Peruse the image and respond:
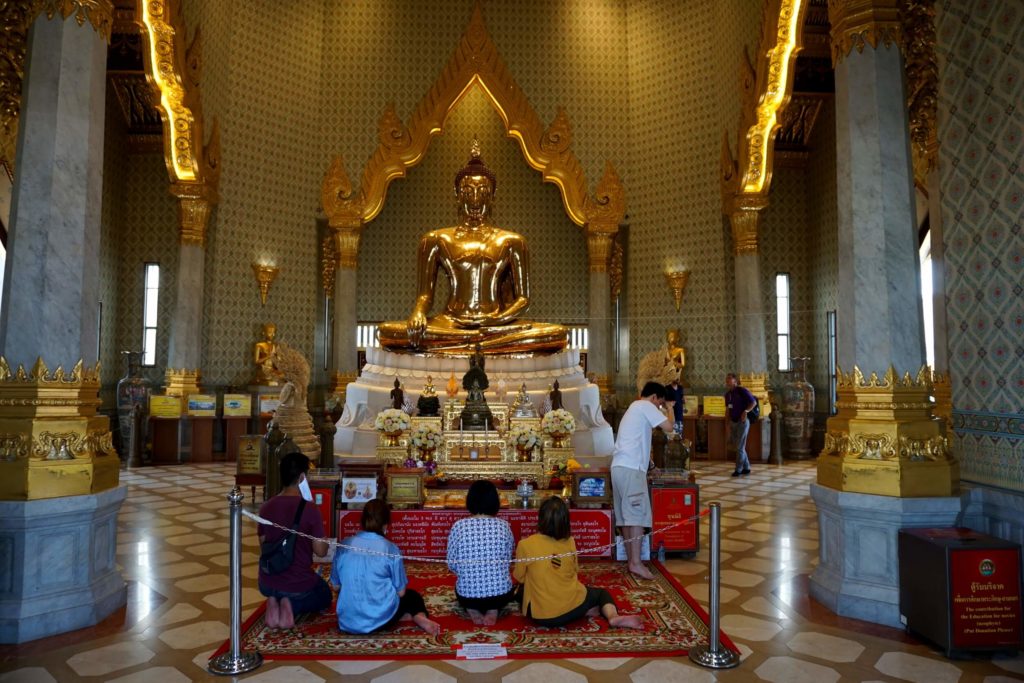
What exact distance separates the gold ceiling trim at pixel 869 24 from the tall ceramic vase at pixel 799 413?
25.2ft

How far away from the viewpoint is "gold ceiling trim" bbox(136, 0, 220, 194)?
9.34 meters

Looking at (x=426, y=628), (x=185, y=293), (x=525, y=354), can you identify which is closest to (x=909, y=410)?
(x=426, y=628)

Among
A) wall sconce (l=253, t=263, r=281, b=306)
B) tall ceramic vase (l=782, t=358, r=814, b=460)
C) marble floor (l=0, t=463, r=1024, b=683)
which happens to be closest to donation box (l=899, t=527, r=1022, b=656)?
marble floor (l=0, t=463, r=1024, b=683)

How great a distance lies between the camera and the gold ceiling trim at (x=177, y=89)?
934 cm

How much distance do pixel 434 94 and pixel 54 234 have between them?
9.93 metres

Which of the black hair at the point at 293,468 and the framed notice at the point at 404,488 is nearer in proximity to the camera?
the black hair at the point at 293,468

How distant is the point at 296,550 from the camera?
3.47m

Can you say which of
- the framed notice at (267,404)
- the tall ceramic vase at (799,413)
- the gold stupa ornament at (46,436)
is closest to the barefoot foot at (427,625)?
the gold stupa ornament at (46,436)

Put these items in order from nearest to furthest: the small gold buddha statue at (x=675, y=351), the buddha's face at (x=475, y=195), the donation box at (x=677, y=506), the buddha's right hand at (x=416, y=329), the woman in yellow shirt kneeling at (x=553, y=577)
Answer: the woman in yellow shirt kneeling at (x=553, y=577) < the donation box at (x=677, y=506) < the buddha's right hand at (x=416, y=329) < the buddha's face at (x=475, y=195) < the small gold buddha statue at (x=675, y=351)

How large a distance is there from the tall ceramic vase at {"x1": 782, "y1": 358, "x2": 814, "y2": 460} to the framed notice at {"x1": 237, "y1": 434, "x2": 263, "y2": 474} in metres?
8.39

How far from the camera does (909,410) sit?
12.6 feet

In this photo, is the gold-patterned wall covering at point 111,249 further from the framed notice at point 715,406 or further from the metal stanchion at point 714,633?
the metal stanchion at point 714,633

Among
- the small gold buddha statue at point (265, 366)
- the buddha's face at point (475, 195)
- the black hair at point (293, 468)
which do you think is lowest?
the black hair at point (293, 468)

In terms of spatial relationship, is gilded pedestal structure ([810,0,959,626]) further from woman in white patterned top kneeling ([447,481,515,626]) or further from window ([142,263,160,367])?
window ([142,263,160,367])
